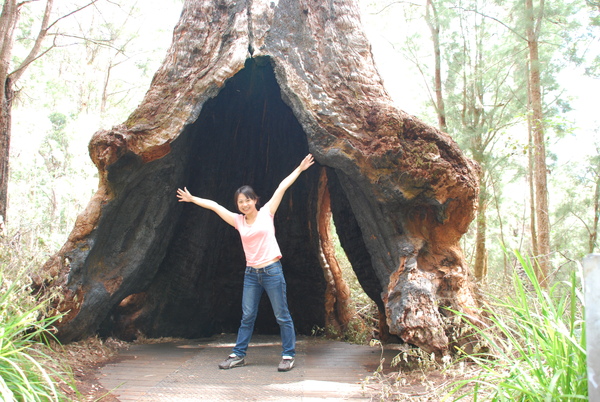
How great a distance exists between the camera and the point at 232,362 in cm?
424

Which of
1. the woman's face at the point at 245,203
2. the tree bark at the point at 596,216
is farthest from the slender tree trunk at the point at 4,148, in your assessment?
the tree bark at the point at 596,216

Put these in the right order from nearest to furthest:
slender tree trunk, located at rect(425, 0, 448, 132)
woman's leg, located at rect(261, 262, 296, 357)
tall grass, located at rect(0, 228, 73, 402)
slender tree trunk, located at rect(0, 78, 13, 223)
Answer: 1. tall grass, located at rect(0, 228, 73, 402)
2. woman's leg, located at rect(261, 262, 296, 357)
3. slender tree trunk, located at rect(0, 78, 13, 223)
4. slender tree trunk, located at rect(425, 0, 448, 132)

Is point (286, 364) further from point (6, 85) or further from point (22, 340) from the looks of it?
point (6, 85)

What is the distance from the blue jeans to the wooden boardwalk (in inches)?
10.4

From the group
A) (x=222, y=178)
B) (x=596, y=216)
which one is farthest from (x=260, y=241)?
(x=596, y=216)

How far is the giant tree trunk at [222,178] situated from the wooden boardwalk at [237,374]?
0.62 meters

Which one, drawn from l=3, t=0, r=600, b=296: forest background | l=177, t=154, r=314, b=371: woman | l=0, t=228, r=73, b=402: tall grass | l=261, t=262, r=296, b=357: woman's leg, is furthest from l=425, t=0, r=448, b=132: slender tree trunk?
l=0, t=228, r=73, b=402: tall grass

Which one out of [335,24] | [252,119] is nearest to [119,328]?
[252,119]

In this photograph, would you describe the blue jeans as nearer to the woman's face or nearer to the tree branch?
the woman's face

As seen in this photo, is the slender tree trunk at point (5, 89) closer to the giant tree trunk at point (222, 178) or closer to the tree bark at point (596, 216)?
the giant tree trunk at point (222, 178)

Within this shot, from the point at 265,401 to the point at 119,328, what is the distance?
289 cm

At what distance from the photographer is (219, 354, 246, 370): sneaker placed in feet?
13.8

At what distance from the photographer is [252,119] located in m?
6.61

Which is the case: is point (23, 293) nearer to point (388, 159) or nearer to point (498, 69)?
point (388, 159)
